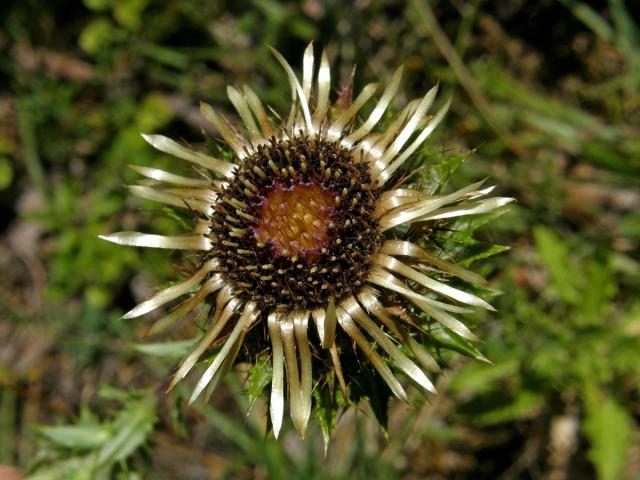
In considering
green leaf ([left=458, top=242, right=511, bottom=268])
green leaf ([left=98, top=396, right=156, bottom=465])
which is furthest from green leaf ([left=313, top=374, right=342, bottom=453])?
green leaf ([left=98, top=396, right=156, bottom=465])

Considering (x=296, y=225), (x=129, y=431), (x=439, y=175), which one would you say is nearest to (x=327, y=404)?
(x=296, y=225)

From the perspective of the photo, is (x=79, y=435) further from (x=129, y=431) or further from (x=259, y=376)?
(x=259, y=376)

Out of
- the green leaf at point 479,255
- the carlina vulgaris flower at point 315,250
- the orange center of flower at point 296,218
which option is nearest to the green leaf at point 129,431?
the carlina vulgaris flower at point 315,250

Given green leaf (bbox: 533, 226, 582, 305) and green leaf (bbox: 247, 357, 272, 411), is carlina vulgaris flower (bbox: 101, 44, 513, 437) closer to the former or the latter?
green leaf (bbox: 247, 357, 272, 411)

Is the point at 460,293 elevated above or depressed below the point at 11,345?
above

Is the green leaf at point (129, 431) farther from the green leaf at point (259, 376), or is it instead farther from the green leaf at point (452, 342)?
the green leaf at point (452, 342)

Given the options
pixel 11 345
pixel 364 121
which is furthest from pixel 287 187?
pixel 11 345

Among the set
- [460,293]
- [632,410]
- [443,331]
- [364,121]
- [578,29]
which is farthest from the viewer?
[578,29]

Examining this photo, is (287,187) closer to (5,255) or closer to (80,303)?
(80,303)
